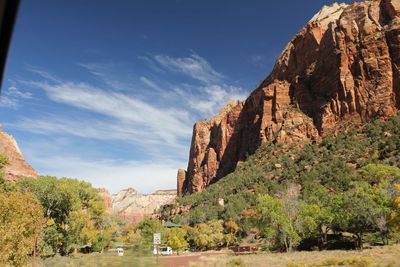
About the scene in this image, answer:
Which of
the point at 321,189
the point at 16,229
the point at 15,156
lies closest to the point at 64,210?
the point at 16,229

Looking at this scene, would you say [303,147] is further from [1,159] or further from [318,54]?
[1,159]

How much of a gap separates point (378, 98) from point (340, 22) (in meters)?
31.4

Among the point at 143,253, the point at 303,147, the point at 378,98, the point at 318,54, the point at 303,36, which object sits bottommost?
the point at 143,253

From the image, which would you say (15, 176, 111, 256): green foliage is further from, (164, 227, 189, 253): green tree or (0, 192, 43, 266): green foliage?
(164, 227, 189, 253): green tree

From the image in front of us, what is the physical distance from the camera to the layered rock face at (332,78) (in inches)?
4427

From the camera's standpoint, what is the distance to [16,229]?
18719 millimetres

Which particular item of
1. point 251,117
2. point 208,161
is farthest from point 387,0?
point 208,161

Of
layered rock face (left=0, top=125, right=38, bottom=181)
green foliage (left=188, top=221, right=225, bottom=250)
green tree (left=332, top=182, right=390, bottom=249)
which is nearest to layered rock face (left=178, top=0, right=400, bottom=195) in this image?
green foliage (left=188, top=221, right=225, bottom=250)

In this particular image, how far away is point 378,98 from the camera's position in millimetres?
109125

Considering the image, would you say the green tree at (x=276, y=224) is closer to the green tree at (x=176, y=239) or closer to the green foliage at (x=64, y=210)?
the green tree at (x=176, y=239)

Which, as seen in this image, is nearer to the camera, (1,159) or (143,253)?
(143,253)

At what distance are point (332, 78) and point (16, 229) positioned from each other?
4728 inches

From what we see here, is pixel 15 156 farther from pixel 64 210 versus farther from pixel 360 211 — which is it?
pixel 360 211

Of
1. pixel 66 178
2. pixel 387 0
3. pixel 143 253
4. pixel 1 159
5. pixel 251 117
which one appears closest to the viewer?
pixel 143 253
